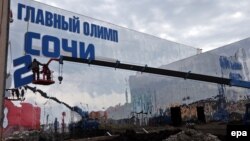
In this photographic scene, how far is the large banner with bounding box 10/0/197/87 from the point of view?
1453 cm

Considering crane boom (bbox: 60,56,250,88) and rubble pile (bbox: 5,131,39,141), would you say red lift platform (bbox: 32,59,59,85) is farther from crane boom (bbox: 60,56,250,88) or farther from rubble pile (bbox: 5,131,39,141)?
rubble pile (bbox: 5,131,39,141)

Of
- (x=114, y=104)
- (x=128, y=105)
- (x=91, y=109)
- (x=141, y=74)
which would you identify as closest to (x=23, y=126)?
(x=91, y=109)

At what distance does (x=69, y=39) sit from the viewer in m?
16.5

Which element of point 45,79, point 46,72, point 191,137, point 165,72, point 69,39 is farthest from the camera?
point 165,72

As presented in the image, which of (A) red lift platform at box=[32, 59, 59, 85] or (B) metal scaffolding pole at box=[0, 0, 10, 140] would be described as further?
(A) red lift platform at box=[32, 59, 59, 85]

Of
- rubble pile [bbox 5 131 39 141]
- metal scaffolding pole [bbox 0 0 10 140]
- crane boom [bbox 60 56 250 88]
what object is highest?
crane boom [bbox 60 56 250 88]

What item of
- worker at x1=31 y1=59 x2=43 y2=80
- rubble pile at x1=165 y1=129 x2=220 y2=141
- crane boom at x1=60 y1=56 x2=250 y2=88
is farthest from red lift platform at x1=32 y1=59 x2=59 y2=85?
rubble pile at x1=165 y1=129 x2=220 y2=141

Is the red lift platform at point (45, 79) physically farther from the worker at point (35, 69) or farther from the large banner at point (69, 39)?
the large banner at point (69, 39)

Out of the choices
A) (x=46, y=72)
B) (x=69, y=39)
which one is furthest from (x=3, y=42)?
(x=69, y=39)

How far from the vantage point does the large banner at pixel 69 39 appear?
572 inches

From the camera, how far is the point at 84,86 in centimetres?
1691

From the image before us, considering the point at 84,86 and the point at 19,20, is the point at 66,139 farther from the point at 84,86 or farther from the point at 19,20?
the point at 19,20

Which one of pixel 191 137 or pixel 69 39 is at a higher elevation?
pixel 69 39

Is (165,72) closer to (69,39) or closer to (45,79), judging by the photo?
(69,39)
